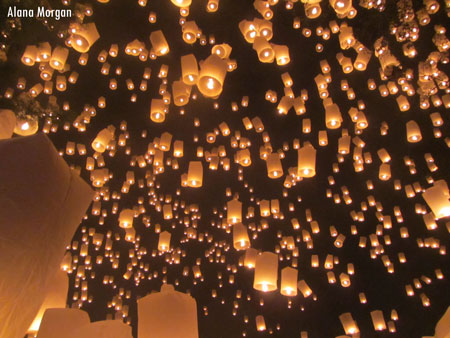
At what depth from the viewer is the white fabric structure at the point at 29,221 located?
53.0 inches

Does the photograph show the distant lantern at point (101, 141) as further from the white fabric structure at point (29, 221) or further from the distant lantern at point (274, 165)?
the white fabric structure at point (29, 221)

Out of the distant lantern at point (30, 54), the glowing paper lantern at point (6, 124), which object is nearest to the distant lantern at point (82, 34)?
the distant lantern at point (30, 54)

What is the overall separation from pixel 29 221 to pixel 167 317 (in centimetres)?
69

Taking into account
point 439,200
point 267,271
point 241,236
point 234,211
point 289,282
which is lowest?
point 267,271

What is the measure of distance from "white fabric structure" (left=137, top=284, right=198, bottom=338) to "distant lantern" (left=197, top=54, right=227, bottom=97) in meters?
1.85

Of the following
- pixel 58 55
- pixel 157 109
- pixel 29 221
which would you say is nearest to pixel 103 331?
pixel 29 221

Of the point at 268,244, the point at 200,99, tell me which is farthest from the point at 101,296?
the point at 200,99

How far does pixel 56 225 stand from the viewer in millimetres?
1500

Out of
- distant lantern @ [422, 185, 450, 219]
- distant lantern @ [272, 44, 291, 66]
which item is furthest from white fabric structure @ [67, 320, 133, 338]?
distant lantern @ [422, 185, 450, 219]

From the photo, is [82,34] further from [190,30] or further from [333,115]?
[333,115]

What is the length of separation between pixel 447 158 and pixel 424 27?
10.1 ft

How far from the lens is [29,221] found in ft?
4.55

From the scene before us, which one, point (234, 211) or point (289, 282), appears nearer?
point (289, 282)

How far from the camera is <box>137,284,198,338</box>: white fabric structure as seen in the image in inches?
66.4
